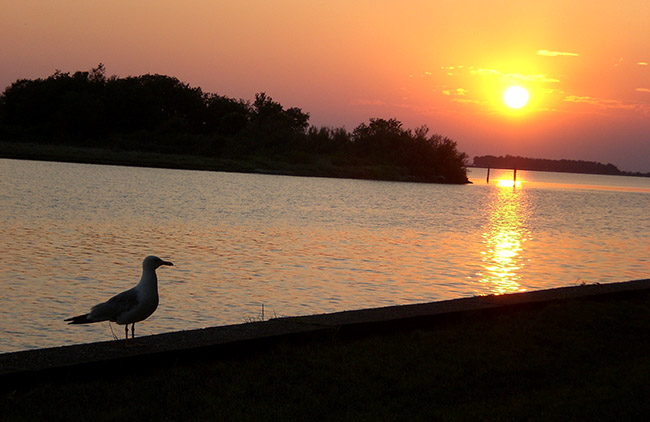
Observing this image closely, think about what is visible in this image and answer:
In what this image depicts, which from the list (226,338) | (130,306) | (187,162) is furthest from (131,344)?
(187,162)

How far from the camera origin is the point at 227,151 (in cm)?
11531

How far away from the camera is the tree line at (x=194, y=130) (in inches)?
4151

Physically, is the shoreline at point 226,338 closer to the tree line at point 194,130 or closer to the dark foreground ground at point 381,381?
the dark foreground ground at point 381,381

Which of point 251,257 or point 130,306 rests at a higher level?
point 130,306

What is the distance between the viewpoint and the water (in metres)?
15.6

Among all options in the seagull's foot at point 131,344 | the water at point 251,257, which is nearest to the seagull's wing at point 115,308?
the seagull's foot at point 131,344

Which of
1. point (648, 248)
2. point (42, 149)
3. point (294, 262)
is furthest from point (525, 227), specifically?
point (42, 149)

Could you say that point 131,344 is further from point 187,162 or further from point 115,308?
point 187,162

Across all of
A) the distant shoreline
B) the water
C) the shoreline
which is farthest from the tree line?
the shoreline

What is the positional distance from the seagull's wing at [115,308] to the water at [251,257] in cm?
483

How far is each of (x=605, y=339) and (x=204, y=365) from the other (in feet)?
17.1

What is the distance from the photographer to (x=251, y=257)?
953 inches

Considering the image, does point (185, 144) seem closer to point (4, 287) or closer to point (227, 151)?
point (227, 151)

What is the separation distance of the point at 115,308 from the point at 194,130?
113 meters
